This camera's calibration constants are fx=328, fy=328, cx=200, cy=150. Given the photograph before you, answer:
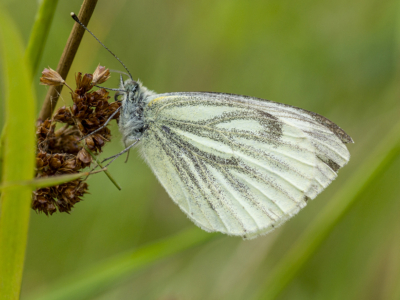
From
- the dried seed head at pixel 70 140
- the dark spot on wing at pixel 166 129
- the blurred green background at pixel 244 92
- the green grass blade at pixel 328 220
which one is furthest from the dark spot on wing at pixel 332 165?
the dried seed head at pixel 70 140

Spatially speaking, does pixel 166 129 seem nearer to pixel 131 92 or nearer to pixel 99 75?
pixel 131 92

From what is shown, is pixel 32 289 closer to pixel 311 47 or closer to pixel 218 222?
pixel 218 222

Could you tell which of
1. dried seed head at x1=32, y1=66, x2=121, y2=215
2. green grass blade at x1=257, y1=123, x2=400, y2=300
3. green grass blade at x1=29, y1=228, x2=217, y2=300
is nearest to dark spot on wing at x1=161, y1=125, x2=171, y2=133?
dried seed head at x1=32, y1=66, x2=121, y2=215

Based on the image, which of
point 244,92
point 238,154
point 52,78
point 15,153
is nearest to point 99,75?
point 52,78

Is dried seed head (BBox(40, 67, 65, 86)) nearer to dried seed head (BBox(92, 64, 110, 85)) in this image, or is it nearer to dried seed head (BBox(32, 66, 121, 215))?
dried seed head (BBox(32, 66, 121, 215))

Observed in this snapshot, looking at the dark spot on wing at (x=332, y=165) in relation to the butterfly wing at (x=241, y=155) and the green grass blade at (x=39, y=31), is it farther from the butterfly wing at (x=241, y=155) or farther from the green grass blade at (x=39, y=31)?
the green grass blade at (x=39, y=31)
